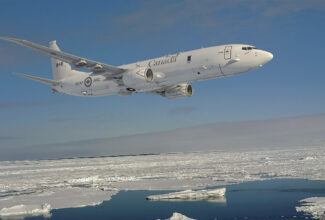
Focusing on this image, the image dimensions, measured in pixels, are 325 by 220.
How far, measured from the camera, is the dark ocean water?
1914 cm

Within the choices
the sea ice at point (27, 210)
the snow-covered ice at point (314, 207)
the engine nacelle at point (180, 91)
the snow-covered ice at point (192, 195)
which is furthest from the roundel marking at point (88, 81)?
the snow-covered ice at point (314, 207)

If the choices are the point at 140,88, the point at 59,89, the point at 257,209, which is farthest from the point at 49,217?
the point at 59,89

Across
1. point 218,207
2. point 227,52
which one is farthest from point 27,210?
point 227,52

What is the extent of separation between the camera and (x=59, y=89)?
39.6 meters

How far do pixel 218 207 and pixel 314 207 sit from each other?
5351 millimetres

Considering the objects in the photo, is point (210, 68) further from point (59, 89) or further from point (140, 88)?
point (59, 89)

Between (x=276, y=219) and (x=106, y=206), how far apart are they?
10.8 meters

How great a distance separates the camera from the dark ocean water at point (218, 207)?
754 inches

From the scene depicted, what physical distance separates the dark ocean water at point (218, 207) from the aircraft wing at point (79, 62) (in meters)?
11.3

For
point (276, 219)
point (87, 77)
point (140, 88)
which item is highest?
point (87, 77)

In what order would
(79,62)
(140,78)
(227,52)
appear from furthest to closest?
1. (140,78)
2. (79,62)
3. (227,52)

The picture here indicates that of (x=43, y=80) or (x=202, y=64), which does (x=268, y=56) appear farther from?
(x=43, y=80)

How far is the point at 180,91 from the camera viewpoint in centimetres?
3453

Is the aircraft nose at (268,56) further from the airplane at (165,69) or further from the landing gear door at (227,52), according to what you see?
the landing gear door at (227,52)
